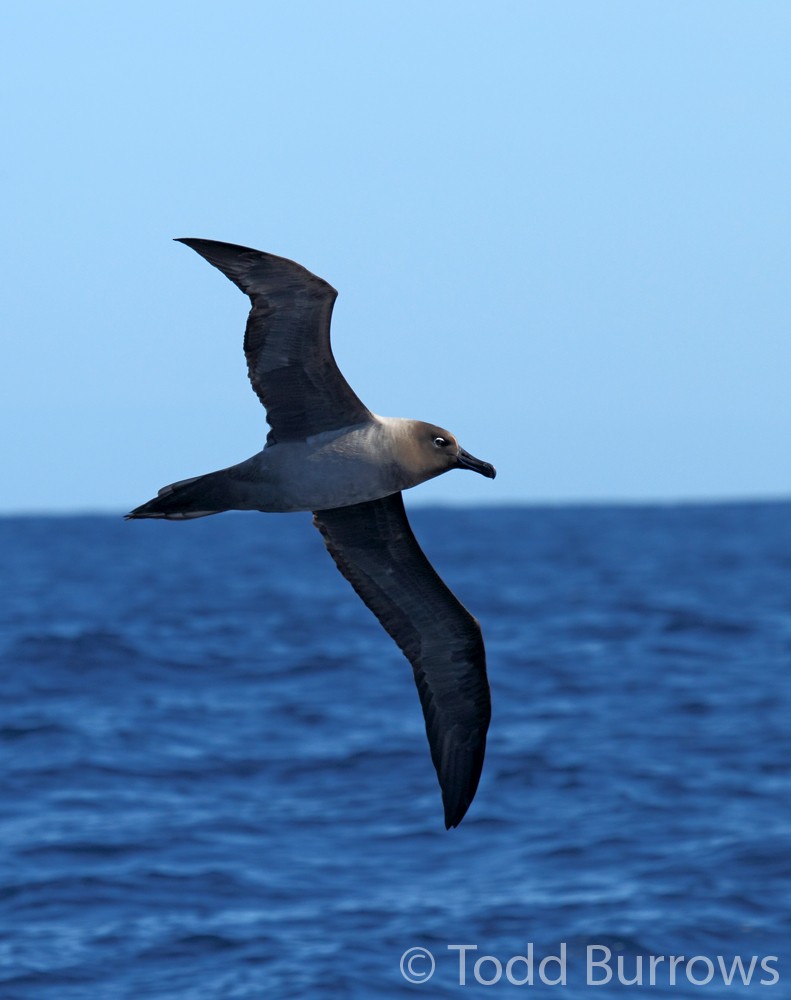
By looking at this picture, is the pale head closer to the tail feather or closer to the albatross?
the albatross

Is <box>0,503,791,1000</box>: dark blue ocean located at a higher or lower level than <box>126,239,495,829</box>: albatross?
lower

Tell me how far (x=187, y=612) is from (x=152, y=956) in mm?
25212

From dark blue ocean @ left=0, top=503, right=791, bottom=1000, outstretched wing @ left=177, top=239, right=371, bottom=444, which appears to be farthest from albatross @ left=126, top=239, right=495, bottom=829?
dark blue ocean @ left=0, top=503, right=791, bottom=1000

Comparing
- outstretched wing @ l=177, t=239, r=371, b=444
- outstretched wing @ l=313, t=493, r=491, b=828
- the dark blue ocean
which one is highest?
outstretched wing @ l=177, t=239, r=371, b=444

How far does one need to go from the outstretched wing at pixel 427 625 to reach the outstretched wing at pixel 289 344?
3.92 feet

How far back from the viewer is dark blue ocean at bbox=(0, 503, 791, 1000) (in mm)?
12141

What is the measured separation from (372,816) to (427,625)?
641 centimetres

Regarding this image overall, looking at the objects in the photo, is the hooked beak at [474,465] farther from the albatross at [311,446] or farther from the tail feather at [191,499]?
the tail feather at [191,499]

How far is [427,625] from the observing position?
10320 mm

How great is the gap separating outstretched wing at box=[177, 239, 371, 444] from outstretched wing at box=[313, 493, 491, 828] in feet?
3.92

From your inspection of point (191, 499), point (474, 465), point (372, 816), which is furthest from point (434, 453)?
point (372, 816)

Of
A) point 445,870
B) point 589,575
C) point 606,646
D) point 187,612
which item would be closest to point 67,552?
point 589,575

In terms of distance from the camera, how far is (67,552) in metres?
71.5

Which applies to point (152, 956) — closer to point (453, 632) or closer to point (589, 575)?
point (453, 632)
